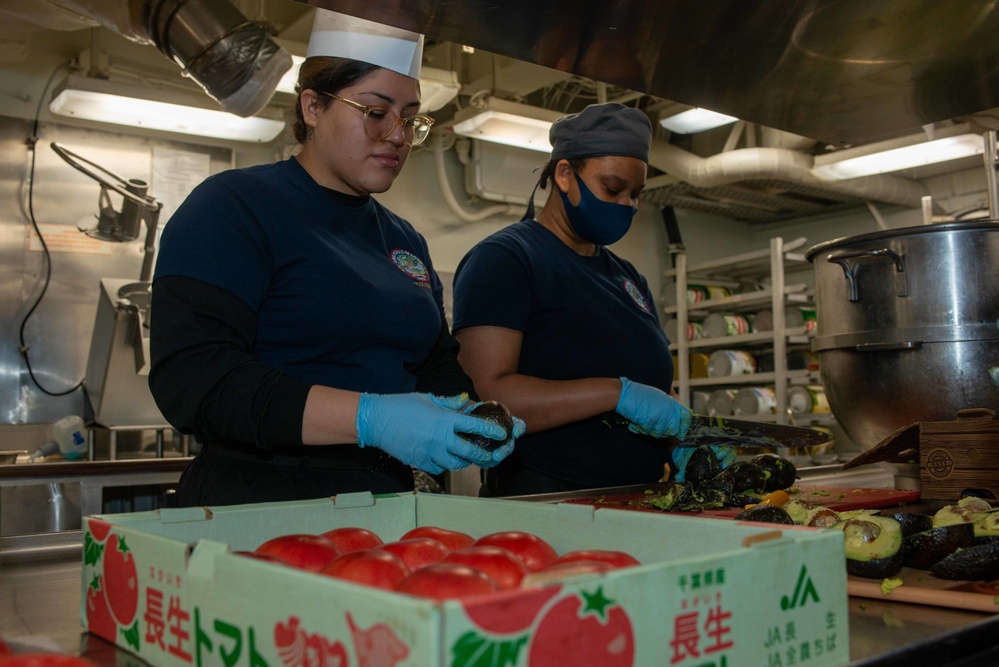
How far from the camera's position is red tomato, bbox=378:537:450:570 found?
0.83 metres

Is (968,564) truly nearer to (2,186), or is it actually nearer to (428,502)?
(428,502)

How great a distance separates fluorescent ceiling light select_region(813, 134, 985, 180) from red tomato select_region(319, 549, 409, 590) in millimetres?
5080

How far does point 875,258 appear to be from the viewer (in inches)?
78.1

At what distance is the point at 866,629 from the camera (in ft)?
2.80

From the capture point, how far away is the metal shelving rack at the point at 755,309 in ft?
19.0

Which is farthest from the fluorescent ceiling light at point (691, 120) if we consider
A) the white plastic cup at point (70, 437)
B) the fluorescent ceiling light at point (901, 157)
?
the white plastic cup at point (70, 437)

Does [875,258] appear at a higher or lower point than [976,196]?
lower

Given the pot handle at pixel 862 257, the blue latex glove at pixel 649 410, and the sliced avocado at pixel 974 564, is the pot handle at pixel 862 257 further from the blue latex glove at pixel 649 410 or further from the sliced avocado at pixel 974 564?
the sliced avocado at pixel 974 564

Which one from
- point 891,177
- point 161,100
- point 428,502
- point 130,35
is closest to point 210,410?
point 428,502

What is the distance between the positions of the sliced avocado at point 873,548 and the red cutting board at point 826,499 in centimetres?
35

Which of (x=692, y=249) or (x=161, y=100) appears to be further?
(x=692, y=249)

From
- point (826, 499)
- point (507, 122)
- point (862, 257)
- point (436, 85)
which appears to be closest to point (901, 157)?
point (507, 122)

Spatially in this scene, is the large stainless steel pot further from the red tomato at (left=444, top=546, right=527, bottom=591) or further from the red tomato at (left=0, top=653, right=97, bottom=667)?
the red tomato at (left=0, top=653, right=97, bottom=667)

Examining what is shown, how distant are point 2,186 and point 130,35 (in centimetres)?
148
